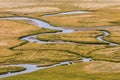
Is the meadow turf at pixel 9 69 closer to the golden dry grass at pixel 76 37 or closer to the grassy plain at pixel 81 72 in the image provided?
the grassy plain at pixel 81 72

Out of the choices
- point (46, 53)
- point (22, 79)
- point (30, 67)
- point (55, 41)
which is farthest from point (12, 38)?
point (22, 79)

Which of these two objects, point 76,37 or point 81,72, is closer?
point 81,72

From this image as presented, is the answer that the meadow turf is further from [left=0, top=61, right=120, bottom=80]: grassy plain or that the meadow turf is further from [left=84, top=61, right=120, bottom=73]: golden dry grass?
→ [left=84, top=61, right=120, bottom=73]: golden dry grass

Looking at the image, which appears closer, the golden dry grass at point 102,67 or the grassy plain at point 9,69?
the golden dry grass at point 102,67

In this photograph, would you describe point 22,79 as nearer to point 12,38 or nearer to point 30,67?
point 30,67

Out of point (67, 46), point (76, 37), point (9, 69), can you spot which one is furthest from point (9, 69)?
point (76, 37)

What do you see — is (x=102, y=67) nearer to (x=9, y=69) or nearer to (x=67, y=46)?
(x=9, y=69)

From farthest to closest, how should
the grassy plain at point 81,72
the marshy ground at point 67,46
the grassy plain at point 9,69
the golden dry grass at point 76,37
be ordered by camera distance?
the golden dry grass at point 76,37 < the grassy plain at point 9,69 < the marshy ground at point 67,46 < the grassy plain at point 81,72

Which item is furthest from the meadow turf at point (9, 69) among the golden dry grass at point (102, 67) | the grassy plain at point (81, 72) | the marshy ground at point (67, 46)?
the golden dry grass at point (102, 67)

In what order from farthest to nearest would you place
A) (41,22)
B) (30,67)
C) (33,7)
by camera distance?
(33,7)
(41,22)
(30,67)
